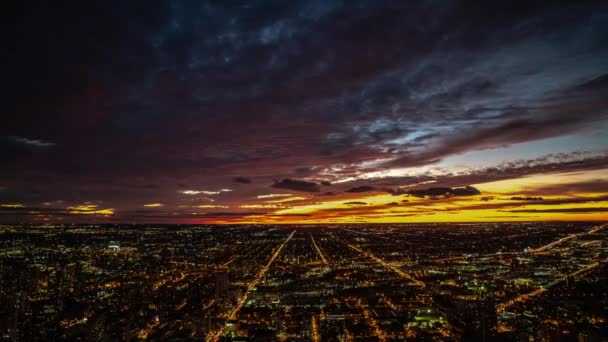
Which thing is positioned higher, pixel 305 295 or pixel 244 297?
pixel 244 297

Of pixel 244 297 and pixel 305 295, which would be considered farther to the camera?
pixel 305 295

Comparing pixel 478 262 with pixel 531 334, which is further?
pixel 478 262

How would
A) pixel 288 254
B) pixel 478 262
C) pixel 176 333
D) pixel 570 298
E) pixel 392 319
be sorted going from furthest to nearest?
1. pixel 288 254
2. pixel 478 262
3. pixel 570 298
4. pixel 392 319
5. pixel 176 333

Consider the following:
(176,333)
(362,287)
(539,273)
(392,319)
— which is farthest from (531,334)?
(539,273)

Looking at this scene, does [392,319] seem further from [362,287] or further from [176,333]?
[176,333]

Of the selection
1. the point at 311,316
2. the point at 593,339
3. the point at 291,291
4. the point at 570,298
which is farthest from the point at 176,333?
the point at 570,298

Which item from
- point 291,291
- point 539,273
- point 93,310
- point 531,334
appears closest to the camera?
point 531,334
